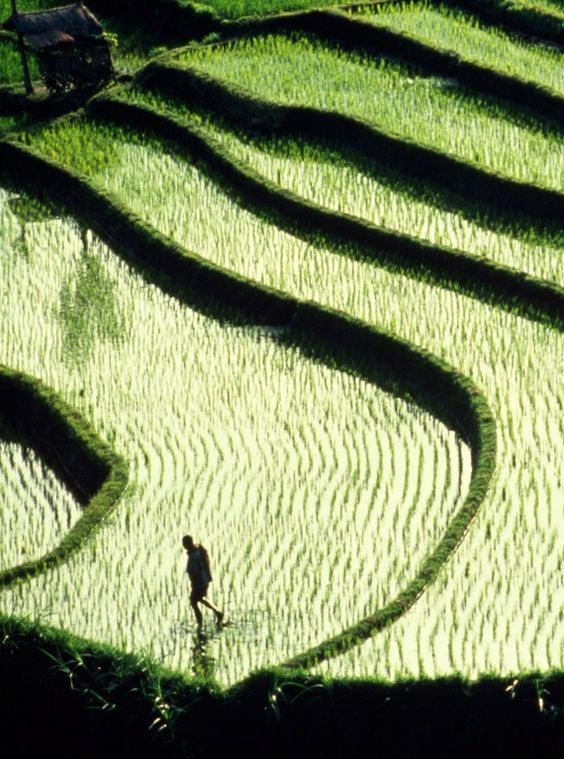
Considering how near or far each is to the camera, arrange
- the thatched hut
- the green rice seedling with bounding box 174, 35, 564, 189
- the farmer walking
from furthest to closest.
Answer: the thatched hut < the green rice seedling with bounding box 174, 35, 564, 189 < the farmer walking

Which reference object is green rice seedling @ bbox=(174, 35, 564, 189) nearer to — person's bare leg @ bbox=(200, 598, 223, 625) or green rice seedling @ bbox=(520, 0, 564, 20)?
green rice seedling @ bbox=(520, 0, 564, 20)

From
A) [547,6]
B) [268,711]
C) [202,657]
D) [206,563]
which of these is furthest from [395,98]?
[268,711]

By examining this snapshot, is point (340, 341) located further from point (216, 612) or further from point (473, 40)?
point (473, 40)

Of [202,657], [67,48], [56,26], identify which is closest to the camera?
[202,657]

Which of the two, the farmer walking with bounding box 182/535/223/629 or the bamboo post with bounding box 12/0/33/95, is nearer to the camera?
the farmer walking with bounding box 182/535/223/629

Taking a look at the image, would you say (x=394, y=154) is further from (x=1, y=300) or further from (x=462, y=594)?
(x=462, y=594)

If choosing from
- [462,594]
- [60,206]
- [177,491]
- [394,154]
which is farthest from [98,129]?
[462,594]

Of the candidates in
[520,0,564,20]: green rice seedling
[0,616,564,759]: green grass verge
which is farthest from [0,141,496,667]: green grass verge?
[520,0,564,20]: green rice seedling
